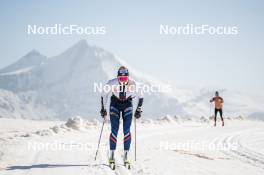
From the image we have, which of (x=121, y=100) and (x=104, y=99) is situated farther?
(x=104, y=99)

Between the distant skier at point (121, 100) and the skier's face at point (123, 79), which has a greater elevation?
the skier's face at point (123, 79)

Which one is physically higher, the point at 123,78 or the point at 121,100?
the point at 123,78

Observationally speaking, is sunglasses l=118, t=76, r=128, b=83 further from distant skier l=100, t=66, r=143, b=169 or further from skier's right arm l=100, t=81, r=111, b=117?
skier's right arm l=100, t=81, r=111, b=117

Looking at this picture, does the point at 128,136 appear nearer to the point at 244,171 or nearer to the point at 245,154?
the point at 244,171

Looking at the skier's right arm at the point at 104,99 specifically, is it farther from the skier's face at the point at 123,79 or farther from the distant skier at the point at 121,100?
the skier's face at the point at 123,79

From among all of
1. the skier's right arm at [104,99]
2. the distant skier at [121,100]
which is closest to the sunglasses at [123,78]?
the distant skier at [121,100]

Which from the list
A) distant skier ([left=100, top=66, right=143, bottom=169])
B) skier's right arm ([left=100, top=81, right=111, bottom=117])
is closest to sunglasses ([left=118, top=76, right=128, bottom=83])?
distant skier ([left=100, top=66, right=143, bottom=169])

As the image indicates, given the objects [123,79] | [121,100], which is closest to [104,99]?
[121,100]

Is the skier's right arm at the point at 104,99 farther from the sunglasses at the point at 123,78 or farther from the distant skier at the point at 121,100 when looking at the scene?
the sunglasses at the point at 123,78

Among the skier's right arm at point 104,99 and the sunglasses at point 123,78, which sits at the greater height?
the sunglasses at point 123,78

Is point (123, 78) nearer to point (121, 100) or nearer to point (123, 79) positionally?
point (123, 79)

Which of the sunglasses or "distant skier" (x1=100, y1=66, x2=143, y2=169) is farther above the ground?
the sunglasses

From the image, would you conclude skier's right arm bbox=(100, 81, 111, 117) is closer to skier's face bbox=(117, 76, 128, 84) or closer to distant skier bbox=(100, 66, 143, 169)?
distant skier bbox=(100, 66, 143, 169)

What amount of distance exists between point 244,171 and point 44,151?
18.3ft
